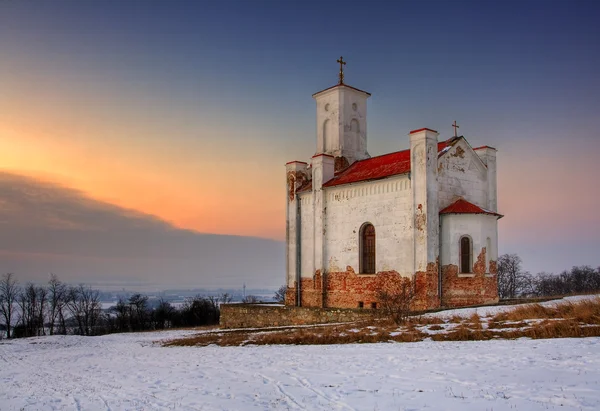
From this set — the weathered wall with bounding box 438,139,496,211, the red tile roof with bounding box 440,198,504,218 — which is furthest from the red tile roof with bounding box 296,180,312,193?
the red tile roof with bounding box 440,198,504,218

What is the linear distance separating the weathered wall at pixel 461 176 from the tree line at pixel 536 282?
3468 centimetres

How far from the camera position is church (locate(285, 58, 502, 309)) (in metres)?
26.6

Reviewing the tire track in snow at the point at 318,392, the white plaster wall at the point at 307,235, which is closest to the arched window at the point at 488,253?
the white plaster wall at the point at 307,235

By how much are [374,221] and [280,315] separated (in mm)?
8149

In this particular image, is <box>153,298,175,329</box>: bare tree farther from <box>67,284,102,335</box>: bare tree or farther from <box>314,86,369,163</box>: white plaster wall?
<box>314,86,369,163</box>: white plaster wall

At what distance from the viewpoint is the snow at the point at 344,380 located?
8.72 meters

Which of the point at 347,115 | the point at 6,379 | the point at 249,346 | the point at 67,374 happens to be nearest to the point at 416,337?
the point at 249,346

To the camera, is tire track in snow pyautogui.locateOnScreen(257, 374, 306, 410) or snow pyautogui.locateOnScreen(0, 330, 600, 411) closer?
snow pyautogui.locateOnScreen(0, 330, 600, 411)

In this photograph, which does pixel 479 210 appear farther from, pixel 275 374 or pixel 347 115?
pixel 275 374

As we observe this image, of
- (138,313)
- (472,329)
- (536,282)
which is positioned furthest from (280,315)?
(536,282)

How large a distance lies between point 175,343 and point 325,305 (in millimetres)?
11053

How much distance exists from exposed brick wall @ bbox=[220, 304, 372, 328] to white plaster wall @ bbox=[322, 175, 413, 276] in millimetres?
3135

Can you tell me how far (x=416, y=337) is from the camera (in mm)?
16000

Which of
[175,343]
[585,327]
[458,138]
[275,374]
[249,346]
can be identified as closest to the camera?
[275,374]
